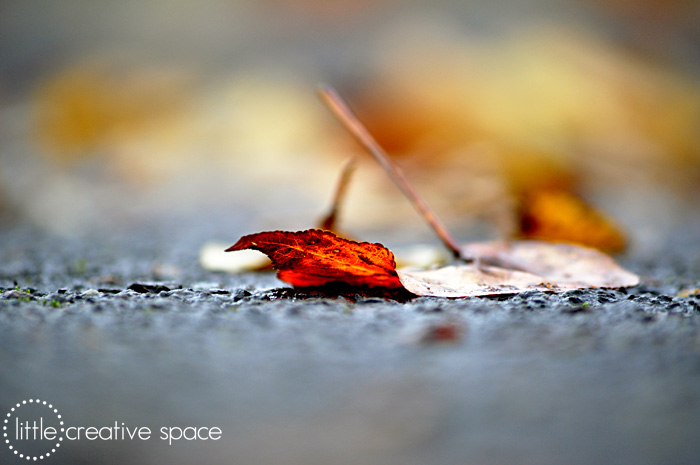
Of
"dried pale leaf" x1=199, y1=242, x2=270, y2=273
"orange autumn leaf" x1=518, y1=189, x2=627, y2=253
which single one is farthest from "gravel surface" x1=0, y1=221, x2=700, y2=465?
"orange autumn leaf" x1=518, y1=189, x2=627, y2=253

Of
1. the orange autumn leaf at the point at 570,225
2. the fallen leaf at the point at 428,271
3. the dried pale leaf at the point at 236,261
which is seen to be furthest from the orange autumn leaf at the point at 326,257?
the orange autumn leaf at the point at 570,225

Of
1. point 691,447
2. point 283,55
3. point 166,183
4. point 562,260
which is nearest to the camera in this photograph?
point 691,447

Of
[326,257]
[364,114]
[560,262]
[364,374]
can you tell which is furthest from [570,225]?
[364,114]

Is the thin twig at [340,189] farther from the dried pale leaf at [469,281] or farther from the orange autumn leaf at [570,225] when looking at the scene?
the orange autumn leaf at [570,225]

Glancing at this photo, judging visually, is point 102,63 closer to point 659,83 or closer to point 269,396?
point 659,83

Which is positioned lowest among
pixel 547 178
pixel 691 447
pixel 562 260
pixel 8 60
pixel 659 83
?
pixel 691 447

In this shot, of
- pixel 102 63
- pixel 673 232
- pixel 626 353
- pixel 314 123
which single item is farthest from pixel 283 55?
pixel 626 353

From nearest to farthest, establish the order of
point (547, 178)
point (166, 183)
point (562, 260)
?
point (562, 260) < point (547, 178) < point (166, 183)
